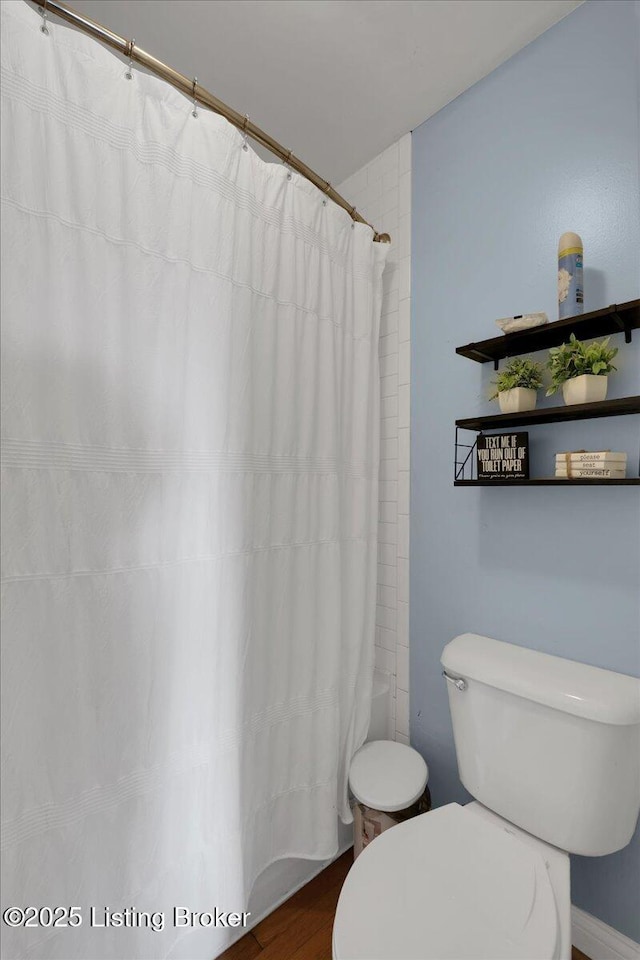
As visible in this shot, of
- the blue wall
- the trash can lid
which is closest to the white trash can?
the trash can lid

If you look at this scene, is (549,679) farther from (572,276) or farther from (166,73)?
(166,73)

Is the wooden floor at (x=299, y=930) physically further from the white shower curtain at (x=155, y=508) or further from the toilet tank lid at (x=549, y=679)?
the toilet tank lid at (x=549, y=679)

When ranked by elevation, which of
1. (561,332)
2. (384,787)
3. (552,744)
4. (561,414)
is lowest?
(384,787)

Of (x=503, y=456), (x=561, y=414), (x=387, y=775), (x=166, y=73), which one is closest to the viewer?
(x=166, y=73)

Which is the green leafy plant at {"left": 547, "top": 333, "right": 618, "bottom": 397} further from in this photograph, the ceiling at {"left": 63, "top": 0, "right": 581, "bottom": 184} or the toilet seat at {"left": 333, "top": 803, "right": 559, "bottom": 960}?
the toilet seat at {"left": 333, "top": 803, "right": 559, "bottom": 960}

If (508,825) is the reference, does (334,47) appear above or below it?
above

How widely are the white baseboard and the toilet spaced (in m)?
0.29

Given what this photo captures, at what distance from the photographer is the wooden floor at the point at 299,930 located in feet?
3.71

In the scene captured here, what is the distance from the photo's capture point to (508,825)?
1.07 metres

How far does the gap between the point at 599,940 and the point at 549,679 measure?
0.68 meters

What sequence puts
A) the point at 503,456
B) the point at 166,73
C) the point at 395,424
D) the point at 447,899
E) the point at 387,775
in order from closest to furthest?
1. the point at 447,899
2. the point at 166,73
3. the point at 503,456
4. the point at 387,775
5. the point at 395,424

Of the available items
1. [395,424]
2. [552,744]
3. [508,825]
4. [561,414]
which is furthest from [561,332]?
[508,825]

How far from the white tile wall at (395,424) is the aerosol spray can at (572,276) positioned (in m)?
0.56

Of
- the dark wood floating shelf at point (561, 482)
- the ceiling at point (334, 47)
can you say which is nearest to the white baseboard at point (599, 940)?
the dark wood floating shelf at point (561, 482)
